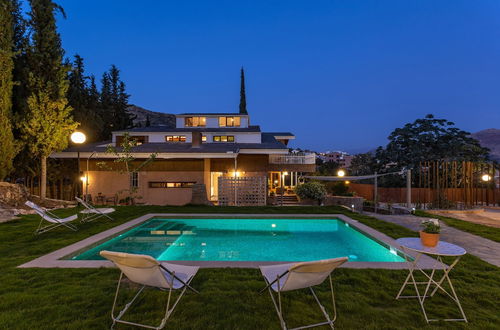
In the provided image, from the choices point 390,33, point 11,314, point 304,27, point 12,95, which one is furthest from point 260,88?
point 11,314

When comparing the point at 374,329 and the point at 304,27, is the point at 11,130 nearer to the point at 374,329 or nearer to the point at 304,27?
the point at 374,329

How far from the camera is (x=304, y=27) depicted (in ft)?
330

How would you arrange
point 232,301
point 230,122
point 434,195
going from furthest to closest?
point 230,122 → point 434,195 → point 232,301

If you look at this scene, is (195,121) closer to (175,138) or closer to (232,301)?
(175,138)

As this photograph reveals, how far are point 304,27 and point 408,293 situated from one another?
371 feet

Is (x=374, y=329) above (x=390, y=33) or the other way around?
the other way around

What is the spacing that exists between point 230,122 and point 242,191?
13125 millimetres

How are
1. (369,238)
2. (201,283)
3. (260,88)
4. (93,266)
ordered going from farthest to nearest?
(260,88) → (369,238) → (93,266) → (201,283)

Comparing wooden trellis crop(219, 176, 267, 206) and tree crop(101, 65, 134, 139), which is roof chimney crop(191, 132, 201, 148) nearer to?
wooden trellis crop(219, 176, 267, 206)

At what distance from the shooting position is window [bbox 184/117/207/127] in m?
25.9

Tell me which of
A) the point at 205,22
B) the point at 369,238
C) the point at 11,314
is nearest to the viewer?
the point at 11,314

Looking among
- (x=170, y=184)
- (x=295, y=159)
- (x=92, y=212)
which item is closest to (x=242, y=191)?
(x=170, y=184)

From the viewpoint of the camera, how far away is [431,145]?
2370 centimetres

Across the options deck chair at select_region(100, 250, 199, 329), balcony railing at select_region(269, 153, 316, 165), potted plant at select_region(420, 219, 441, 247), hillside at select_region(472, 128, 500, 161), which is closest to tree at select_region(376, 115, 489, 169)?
balcony railing at select_region(269, 153, 316, 165)
